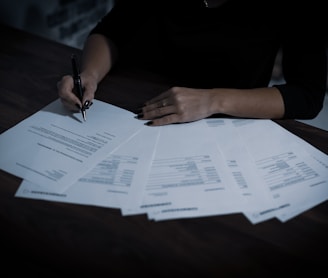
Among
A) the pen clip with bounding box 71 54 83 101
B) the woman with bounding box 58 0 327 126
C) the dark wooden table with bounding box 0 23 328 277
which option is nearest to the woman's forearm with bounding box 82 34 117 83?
the woman with bounding box 58 0 327 126

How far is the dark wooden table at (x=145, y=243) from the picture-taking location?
0.53 metres

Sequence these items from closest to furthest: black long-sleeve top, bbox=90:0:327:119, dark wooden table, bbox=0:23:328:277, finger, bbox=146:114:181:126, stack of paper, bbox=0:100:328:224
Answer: dark wooden table, bbox=0:23:328:277, stack of paper, bbox=0:100:328:224, finger, bbox=146:114:181:126, black long-sleeve top, bbox=90:0:327:119

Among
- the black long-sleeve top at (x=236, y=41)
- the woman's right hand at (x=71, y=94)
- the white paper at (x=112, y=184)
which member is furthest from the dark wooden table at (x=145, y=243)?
the black long-sleeve top at (x=236, y=41)

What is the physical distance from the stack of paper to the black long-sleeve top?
22 centimetres

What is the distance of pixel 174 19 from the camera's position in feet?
3.71

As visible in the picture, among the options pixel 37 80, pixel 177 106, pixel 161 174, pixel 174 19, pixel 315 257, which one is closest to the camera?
pixel 315 257

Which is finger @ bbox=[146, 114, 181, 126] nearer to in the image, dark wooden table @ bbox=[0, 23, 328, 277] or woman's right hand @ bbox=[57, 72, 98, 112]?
woman's right hand @ bbox=[57, 72, 98, 112]

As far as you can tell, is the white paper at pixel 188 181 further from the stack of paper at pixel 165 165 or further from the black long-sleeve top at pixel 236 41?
the black long-sleeve top at pixel 236 41

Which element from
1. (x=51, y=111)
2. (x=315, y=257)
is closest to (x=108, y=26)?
(x=51, y=111)

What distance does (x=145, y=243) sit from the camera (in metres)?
0.57

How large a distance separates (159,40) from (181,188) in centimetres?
71

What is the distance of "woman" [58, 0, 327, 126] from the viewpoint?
88 cm

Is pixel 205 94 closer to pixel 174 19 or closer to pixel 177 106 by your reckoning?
pixel 177 106

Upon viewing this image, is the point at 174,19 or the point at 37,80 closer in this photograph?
the point at 37,80
